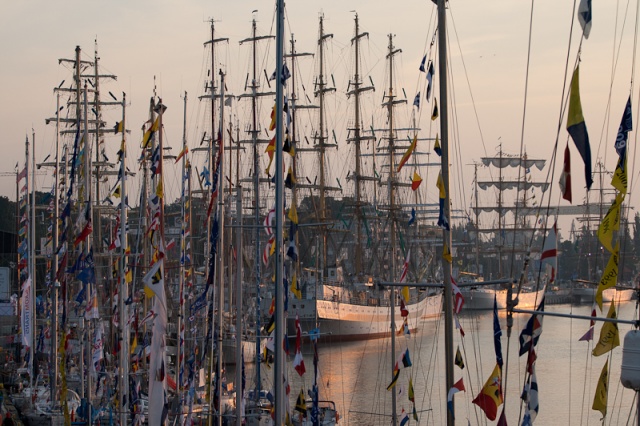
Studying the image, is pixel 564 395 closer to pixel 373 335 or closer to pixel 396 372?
pixel 396 372

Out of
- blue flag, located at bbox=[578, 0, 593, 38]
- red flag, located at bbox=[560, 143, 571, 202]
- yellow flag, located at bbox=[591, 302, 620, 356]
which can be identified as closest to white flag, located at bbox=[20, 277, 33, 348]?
yellow flag, located at bbox=[591, 302, 620, 356]

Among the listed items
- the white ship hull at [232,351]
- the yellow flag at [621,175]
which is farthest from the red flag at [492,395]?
the white ship hull at [232,351]

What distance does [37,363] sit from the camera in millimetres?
36750

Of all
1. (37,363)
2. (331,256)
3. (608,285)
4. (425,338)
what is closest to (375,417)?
(37,363)

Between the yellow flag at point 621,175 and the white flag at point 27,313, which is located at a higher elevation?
the yellow flag at point 621,175

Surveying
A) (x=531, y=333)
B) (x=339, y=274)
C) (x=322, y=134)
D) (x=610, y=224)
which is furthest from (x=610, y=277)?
(x=339, y=274)

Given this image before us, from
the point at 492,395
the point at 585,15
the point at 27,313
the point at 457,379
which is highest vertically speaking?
the point at 585,15

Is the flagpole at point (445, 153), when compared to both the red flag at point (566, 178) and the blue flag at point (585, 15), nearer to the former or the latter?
the red flag at point (566, 178)

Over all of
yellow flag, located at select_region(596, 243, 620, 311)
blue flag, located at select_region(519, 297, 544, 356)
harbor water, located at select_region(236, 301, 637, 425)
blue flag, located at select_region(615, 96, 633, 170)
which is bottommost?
harbor water, located at select_region(236, 301, 637, 425)

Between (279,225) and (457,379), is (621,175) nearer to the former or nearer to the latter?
(279,225)

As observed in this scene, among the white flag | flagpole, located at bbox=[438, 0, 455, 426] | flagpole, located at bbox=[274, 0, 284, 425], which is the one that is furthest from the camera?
the white flag

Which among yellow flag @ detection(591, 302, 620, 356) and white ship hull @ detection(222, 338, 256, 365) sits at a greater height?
yellow flag @ detection(591, 302, 620, 356)

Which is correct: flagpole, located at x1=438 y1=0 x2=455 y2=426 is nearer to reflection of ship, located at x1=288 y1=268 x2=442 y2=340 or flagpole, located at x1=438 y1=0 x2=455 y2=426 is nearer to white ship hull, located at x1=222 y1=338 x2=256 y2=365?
white ship hull, located at x1=222 y1=338 x2=256 y2=365

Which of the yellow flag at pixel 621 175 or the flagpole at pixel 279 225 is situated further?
the flagpole at pixel 279 225
